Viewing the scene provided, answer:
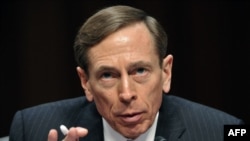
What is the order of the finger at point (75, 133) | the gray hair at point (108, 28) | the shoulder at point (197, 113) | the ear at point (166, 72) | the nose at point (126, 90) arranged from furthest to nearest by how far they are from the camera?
the shoulder at point (197, 113) → the ear at point (166, 72) → the gray hair at point (108, 28) → the nose at point (126, 90) → the finger at point (75, 133)

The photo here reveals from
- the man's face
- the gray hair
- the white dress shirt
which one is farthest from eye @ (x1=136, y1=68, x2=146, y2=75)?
the white dress shirt

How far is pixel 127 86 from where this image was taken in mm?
1738

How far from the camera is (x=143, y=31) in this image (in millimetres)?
1860

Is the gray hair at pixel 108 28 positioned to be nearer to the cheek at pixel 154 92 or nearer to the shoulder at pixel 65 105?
the cheek at pixel 154 92

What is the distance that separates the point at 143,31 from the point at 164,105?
0.40m

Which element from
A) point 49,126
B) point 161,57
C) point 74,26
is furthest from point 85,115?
point 74,26

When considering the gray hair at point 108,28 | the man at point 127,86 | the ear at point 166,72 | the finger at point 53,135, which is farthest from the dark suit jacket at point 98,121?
the finger at point 53,135

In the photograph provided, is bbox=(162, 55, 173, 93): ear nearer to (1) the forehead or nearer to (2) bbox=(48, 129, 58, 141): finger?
(1) the forehead

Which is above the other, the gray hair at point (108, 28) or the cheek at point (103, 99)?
the gray hair at point (108, 28)

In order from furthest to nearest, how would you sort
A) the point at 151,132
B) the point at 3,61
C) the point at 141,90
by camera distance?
1. the point at 3,61
2. the point at 151,132
3. the point at 141,90

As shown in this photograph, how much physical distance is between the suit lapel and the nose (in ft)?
1.06

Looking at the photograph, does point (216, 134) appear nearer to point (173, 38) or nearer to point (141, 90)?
point (141, 90)

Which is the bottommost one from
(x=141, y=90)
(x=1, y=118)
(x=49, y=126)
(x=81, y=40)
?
(x=1, y=118)

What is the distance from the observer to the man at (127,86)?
1774 mm
